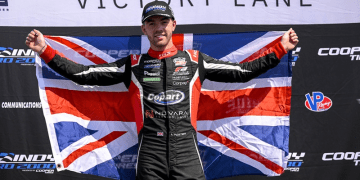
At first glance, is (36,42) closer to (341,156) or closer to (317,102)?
(317,102)

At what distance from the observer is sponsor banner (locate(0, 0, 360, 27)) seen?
3424mm

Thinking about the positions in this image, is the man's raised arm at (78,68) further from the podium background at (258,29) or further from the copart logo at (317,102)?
the copart logo at (317,102)

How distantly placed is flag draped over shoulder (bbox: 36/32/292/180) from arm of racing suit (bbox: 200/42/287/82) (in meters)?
0.33

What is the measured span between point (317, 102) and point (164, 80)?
6.00 feet

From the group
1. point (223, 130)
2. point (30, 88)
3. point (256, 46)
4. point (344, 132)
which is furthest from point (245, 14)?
point (30, 88)

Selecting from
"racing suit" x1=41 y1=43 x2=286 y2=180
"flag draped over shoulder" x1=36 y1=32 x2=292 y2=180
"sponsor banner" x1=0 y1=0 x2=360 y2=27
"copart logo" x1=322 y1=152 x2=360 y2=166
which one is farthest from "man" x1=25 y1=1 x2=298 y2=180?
"copart logo" x1=322 y1=152 x2=360 y2=166

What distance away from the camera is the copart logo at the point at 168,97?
253 centimetres

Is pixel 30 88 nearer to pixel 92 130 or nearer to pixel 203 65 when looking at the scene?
pixel 92 130

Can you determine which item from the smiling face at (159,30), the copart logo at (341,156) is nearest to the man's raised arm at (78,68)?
the smiling face at (159,30)

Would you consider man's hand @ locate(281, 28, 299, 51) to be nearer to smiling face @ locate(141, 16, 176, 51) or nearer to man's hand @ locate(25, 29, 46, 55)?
smiling face @ locate(141, 16, 176, 51)

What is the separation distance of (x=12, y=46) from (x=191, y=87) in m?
2.04

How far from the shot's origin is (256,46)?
10.0 ft

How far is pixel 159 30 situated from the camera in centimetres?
258

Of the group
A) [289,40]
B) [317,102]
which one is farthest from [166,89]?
[317,102]
